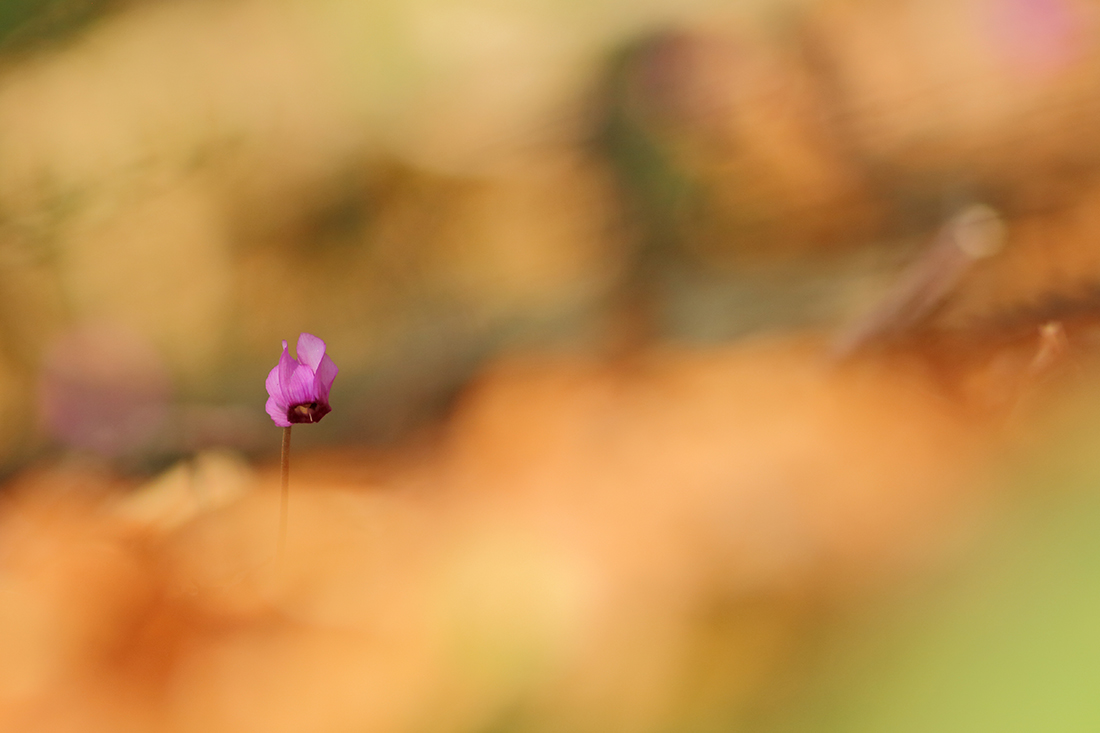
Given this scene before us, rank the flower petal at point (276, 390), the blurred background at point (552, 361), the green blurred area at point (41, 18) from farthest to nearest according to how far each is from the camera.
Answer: the green blurred area at point (41, 18)
the flower petal at point (276, 390)
the blurred background at point (552, 361)

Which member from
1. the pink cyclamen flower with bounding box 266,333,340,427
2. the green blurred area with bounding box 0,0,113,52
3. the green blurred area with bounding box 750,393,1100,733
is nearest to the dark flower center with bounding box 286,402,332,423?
the pink cyclamen flower with bounding box 266,333,340,427

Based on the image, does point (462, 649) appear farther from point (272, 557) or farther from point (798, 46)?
point (798, 46)

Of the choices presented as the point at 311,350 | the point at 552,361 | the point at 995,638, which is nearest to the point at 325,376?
the point at 311,350

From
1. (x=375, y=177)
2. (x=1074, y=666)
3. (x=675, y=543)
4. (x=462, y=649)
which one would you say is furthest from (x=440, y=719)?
(x=375, y=177)

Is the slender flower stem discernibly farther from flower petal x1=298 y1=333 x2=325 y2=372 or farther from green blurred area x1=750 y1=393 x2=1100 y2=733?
green blurred area x1=750 y1=393 x2=1100 y2=733

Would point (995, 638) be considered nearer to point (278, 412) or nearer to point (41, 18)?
point (278, 412)

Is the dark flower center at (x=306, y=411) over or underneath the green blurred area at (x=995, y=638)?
over

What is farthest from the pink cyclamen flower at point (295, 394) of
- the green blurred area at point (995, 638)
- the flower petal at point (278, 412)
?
the green blurred area at point (995, 638)

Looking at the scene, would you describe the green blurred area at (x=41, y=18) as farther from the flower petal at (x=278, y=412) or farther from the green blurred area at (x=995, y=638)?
the green blurred area at (x=995, y=638)
